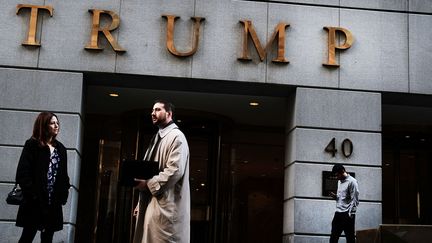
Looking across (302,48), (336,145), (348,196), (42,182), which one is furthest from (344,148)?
(42,182)

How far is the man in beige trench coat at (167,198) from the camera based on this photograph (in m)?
6.23

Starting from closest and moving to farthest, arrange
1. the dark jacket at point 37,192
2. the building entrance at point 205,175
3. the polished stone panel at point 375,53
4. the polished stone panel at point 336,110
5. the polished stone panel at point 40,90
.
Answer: the dark jacket at point 37,192
the polished stone panel at point 40,90
the polished stone panel at point 336,110
the polished stone panel at point 375,53
the building entrance at point 205,175

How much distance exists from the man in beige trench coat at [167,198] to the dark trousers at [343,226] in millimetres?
5504

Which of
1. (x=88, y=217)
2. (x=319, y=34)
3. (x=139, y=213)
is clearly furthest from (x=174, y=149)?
(x=88, y=217)

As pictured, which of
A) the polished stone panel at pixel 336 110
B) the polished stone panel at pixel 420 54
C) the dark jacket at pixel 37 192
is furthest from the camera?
the polished stone panel at pixel 420 54

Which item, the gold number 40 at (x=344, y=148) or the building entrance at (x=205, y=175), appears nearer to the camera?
the gold number 40 at (x=344, y=148)

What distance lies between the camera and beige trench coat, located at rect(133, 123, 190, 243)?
20.4ft

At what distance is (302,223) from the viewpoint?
479 inches

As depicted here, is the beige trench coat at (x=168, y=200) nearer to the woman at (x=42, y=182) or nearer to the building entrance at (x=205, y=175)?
the woman at (x=42, y=182)

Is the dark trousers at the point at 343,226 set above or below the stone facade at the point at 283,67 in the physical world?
below

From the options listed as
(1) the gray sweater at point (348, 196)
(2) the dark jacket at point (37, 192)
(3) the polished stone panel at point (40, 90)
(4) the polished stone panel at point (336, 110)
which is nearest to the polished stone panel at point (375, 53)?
(4) the polished stone panel at point (336, 110)

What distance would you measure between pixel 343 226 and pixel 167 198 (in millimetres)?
5784

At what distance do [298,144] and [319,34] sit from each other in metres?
2.30

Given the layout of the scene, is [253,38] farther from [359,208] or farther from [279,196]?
[279,196]
